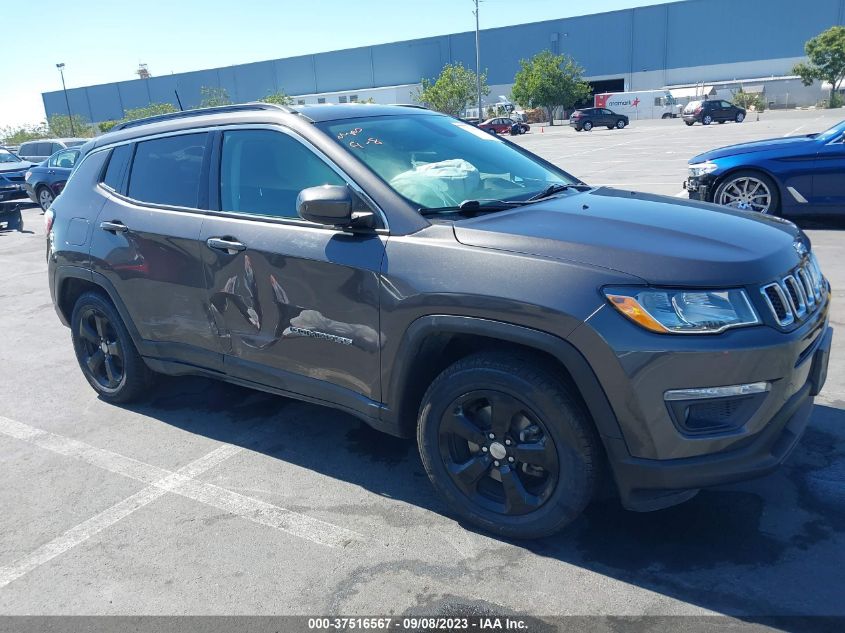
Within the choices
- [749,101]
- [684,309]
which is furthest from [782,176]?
[749,101]

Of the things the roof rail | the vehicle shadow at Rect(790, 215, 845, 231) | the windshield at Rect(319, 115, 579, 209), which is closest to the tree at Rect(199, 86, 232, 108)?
the vehicle shadow at Rect(790, 215, 845, 231)

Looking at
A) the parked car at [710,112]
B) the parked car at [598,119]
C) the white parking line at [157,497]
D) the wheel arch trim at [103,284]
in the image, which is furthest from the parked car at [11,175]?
the parked car at [598,119]

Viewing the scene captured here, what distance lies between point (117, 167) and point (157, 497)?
2160 mm

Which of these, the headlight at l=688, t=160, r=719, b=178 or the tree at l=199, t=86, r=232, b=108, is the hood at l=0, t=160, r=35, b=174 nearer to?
the headlight at l=688, t=160, r=719, b=178

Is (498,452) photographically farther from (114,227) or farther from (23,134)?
(23,134)

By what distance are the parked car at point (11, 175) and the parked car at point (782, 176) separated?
555 inches

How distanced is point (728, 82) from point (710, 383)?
76513mm

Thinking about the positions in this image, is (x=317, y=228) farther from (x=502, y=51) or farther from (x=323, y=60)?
(x=323, y=60)

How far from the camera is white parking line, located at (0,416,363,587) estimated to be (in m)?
3.20

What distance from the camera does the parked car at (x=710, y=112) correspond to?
42.8 metres

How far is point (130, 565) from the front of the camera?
10.1 ft

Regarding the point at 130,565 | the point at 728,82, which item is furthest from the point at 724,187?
the point at 728,82

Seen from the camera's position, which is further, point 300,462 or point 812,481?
point 300,462

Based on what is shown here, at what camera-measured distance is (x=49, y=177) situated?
1703cm
